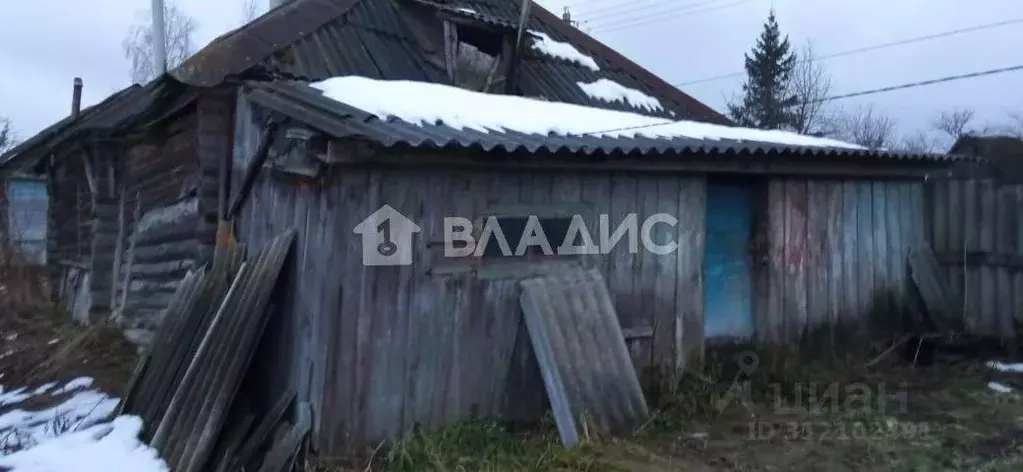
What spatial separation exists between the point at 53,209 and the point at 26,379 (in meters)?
5.10

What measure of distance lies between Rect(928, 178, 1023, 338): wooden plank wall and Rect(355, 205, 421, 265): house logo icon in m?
6.08

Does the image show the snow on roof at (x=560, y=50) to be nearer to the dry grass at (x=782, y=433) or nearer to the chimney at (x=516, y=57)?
the chimney at (x=516, y=57)

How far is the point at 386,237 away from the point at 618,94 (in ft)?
16.6

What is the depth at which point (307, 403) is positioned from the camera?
4789 millimetres

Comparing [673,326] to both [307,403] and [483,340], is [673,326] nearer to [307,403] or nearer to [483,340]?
[483,340]

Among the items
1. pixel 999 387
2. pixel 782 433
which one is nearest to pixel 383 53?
pixel 782 433

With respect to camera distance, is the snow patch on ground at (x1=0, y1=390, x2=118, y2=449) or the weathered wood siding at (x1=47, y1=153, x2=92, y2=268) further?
the weathered wood siding at (x1=47, y1=153, x2=92, y2=268)

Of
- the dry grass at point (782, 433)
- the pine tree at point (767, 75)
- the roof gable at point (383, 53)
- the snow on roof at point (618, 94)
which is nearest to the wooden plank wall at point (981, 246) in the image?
the dry grass at point (782, 433)

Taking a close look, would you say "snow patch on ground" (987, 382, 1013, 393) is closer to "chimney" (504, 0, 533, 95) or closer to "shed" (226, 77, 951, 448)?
"shed" (226, 77, 951, 448)

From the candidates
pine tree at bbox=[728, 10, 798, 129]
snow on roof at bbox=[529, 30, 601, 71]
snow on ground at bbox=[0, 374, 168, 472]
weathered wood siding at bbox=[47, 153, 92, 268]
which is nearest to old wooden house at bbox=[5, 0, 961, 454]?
snow on roof at bbox=[529, 30, 601, 71]

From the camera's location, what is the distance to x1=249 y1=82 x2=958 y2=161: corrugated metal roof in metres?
4.40

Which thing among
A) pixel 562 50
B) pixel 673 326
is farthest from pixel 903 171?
pixel 562 50

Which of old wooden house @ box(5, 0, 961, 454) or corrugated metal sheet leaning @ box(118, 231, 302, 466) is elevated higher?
old wooden house @ box(5, 0, 961, 454)

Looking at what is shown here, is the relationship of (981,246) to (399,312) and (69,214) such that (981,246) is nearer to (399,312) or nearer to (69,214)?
(399,312)
